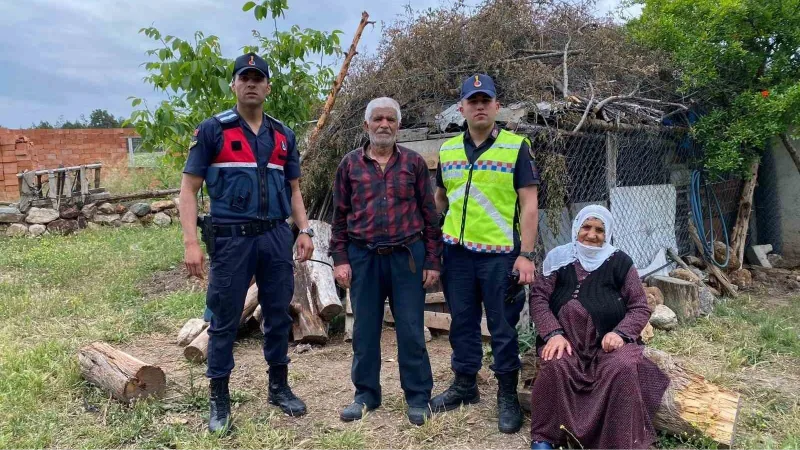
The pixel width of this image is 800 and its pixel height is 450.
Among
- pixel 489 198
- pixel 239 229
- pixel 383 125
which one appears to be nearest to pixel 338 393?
pixel 239 229

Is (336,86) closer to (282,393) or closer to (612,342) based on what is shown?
(282,393)

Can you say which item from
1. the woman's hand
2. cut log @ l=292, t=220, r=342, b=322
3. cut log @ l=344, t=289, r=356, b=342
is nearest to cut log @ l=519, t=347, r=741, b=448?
the woman's hand

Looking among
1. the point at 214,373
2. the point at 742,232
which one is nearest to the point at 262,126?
the point at 214,373

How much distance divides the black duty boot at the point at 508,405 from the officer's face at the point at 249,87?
2079mm

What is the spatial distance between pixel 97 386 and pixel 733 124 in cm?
623

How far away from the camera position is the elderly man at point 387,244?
324 centimetres

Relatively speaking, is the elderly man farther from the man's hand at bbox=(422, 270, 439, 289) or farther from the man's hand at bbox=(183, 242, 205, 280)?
the man's hand at bbox=(183, 242, 205, 280)

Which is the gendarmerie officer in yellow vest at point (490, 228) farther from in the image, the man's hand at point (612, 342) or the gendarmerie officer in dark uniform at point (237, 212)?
the gendarmerie officer in dark uniform at point (237, 212)

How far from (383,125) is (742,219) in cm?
549

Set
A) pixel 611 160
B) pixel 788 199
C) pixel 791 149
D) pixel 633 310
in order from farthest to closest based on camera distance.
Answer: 1. pixel 788 199
2. pixel 791 149
3. pixel 611 160
4. pixel 633 310

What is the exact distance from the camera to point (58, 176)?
11.6 meters

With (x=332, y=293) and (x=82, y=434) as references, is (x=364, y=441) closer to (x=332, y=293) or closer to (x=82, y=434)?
(x=82, y=434)

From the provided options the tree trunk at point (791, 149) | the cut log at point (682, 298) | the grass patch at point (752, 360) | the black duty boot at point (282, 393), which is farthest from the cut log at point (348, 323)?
the tree trunk at point (791, 149)

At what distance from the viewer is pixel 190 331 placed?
498 centimetres
